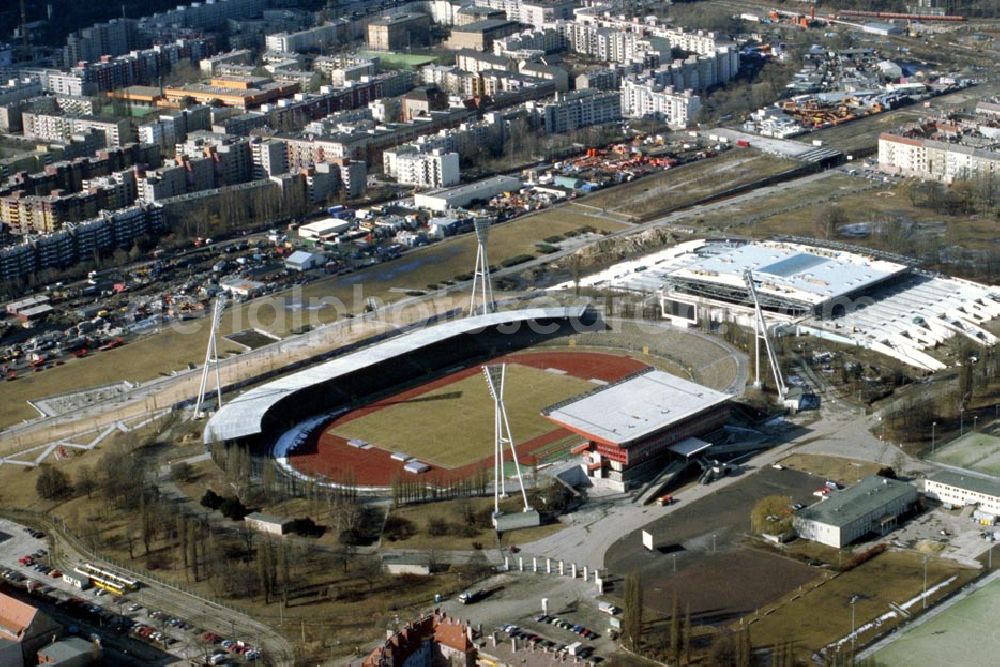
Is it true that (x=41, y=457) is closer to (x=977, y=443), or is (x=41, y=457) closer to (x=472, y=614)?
(x=472, y=614)

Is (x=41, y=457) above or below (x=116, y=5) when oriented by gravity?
below

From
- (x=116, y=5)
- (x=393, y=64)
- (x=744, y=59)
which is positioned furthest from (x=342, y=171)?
(x=116, y=5)

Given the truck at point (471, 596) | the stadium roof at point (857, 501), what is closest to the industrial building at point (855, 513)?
Result: the stadium roof at point (857, 501)

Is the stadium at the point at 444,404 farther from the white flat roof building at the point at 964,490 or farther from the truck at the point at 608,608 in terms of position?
the truck at the point at 608,608

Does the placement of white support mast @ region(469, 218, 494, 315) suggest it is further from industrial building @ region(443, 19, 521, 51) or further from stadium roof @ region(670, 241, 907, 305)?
industrial building @ region(443, 19, 521, 51)

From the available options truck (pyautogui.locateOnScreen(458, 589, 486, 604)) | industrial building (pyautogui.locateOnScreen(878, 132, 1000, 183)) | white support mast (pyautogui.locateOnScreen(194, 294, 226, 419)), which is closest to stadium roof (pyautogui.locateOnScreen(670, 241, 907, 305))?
industrial building (pyautogui.locateOnScreen(878, 132, 1000, 183))
